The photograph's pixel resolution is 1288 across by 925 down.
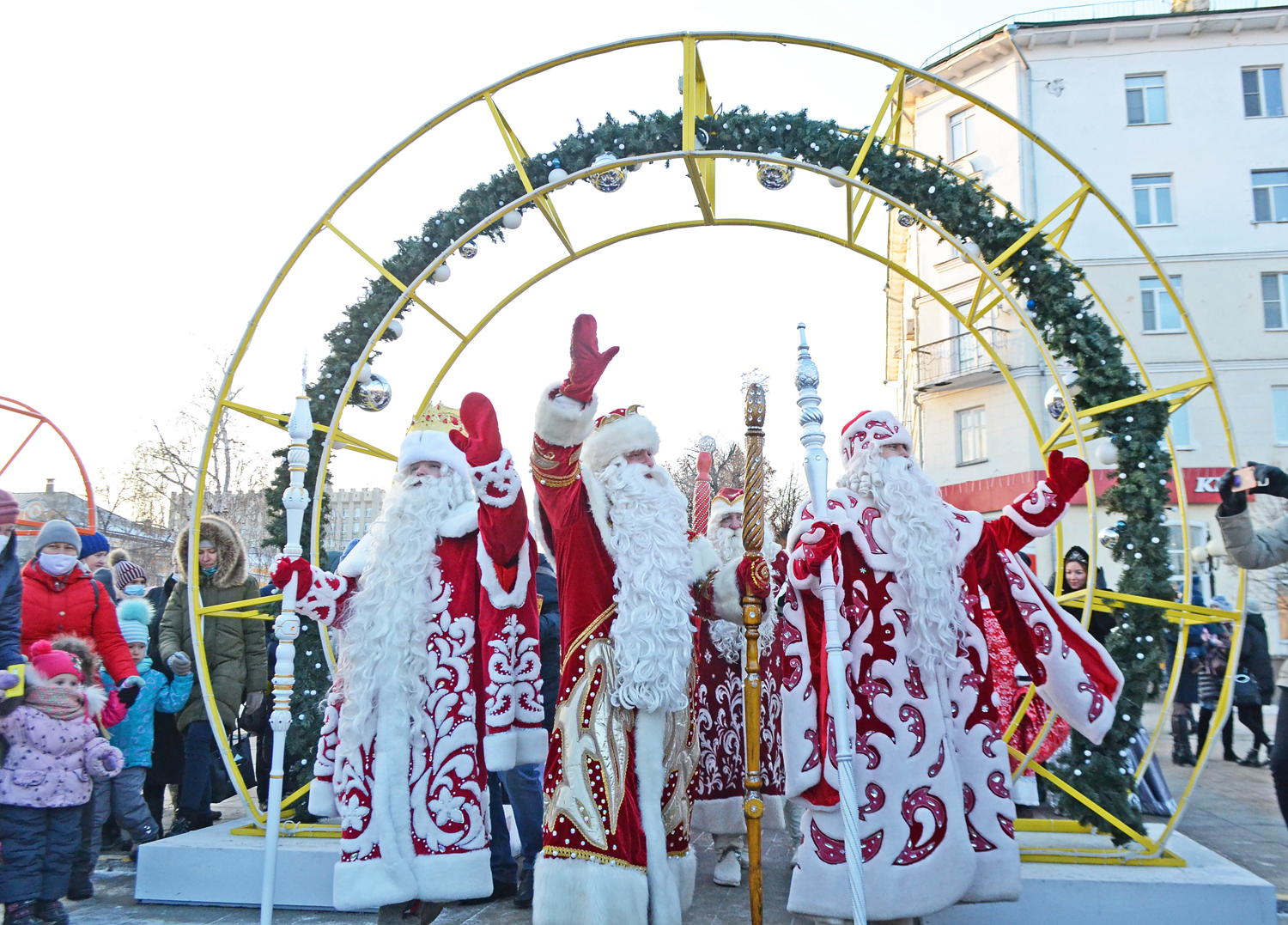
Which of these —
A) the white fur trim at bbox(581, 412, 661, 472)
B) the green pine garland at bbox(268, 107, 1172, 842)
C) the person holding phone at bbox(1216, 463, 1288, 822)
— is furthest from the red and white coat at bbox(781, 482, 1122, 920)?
the green pine garland at bbox(268, 107, 1172, 842)

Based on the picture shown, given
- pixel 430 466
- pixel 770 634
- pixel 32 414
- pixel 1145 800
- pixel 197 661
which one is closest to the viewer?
pixel 430 466

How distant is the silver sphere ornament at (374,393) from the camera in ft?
18.4

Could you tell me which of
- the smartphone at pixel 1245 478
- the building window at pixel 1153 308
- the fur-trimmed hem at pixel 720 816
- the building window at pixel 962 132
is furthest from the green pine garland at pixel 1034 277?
the building window at pixel 962 132

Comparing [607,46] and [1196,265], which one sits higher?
[1196,265]

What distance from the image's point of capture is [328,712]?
13.2 feet

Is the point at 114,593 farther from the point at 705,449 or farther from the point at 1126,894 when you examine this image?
the point at 1126,894

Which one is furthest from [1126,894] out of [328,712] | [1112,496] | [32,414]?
[32,414]

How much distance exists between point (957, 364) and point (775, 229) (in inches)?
758

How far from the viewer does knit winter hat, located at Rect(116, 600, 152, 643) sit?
19.5ft

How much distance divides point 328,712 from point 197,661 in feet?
4.60

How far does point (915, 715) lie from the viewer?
3756mm

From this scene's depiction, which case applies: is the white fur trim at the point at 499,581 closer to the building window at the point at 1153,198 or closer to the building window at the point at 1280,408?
the building window at the point at 1280,408

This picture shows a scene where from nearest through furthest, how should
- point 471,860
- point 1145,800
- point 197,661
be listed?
1. point 471,860
2. point 197,661
3. point 1145,800

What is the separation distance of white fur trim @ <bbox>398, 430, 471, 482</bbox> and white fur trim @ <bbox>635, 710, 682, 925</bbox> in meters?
1.42
